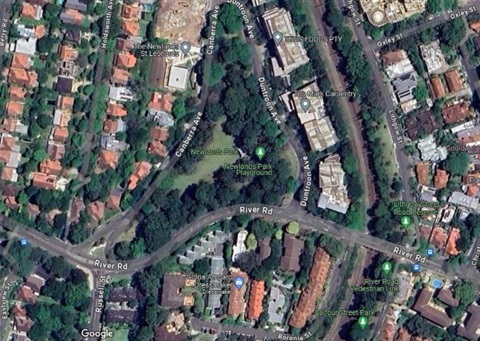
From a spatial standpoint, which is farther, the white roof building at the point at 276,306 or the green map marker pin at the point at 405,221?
the white roof building at the point at 276,306

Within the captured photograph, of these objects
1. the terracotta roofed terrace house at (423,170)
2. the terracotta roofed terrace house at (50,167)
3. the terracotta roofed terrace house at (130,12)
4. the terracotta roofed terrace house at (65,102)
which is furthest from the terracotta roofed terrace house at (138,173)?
the terracotta roofed terrace house at (423,170)

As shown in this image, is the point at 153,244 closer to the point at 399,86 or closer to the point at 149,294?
the point at 149,294

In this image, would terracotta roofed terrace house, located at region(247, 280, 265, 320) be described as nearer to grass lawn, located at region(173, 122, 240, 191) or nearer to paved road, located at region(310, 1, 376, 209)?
grass lawn, located at region(173, 122, 240, 191)

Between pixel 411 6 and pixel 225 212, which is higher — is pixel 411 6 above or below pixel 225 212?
above

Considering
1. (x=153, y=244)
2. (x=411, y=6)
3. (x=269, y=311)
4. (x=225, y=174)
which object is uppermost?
(x=411, y=6)

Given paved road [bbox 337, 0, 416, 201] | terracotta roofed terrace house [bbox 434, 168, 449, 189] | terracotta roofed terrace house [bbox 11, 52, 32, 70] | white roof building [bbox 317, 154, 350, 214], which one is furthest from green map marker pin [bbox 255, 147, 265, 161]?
terracotta roofed terrace house [bbox 11, 52, 32, 70]

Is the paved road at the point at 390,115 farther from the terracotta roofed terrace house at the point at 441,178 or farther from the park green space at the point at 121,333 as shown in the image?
the park green space at the point at 121,333

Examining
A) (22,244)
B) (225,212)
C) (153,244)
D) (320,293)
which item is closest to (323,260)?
(320,293)
